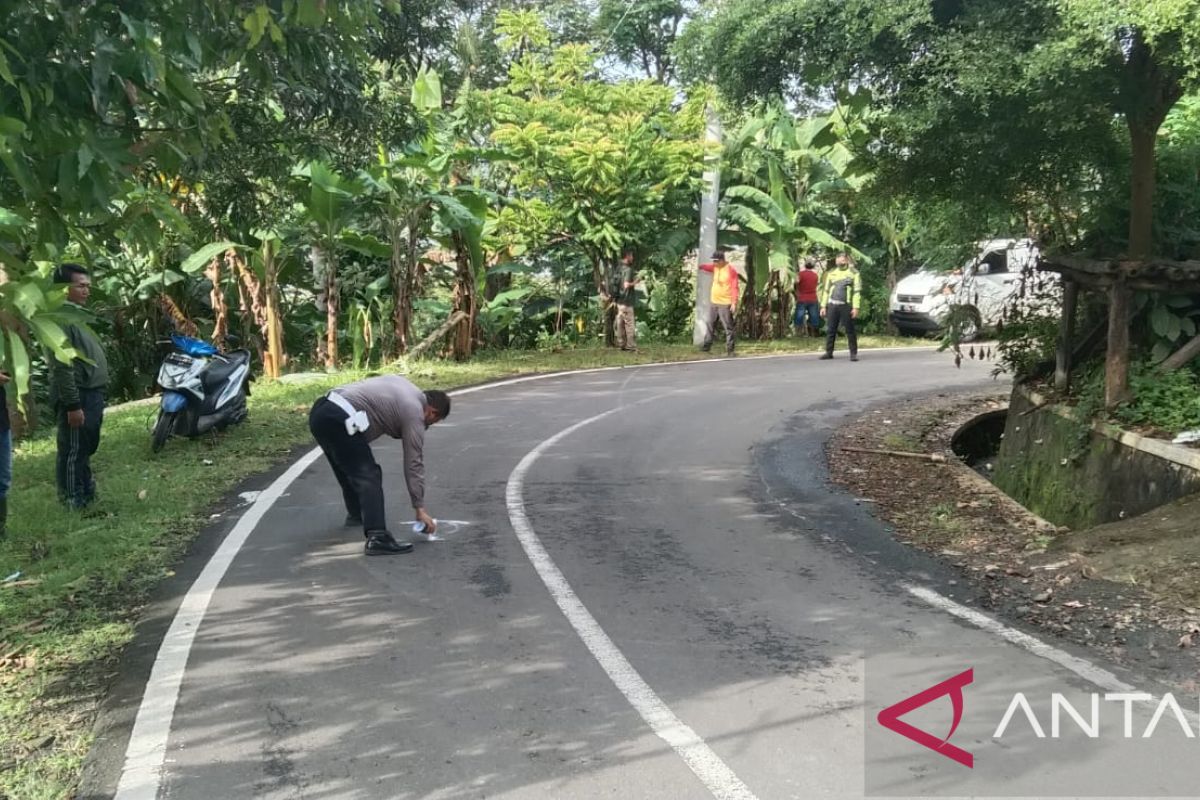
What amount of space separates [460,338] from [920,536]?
12.6 meters

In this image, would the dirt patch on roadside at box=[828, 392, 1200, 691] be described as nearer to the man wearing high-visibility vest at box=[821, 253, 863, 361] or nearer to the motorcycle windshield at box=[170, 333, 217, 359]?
the motorcycle windshield at box=[170, 333, 217, 359]

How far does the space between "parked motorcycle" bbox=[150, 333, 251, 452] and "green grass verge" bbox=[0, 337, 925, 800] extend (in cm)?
25

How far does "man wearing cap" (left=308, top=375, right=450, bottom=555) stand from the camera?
7.00m

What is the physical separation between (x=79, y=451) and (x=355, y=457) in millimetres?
2531

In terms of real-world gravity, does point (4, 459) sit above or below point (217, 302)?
below

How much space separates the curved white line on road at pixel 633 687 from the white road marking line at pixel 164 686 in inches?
79.3

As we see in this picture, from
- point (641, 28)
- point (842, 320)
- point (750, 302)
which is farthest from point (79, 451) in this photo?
point (641, 28)

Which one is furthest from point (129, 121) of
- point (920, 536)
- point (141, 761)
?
point (920, 536)

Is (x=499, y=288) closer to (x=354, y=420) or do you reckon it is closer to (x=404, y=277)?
(x=404, y=277)

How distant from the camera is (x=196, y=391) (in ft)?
34.1

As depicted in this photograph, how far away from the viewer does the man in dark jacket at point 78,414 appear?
7812mm

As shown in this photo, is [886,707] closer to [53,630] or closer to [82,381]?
[53,630]

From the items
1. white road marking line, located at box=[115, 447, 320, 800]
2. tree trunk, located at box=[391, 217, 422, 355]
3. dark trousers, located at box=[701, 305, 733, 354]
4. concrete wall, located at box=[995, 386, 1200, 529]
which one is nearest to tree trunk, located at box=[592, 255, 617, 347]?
dark trousers, located at box=[701, 305, 733, 354]

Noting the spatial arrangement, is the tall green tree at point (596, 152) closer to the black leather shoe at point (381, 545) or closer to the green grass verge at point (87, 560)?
the green grass verge at point (87, 560)
